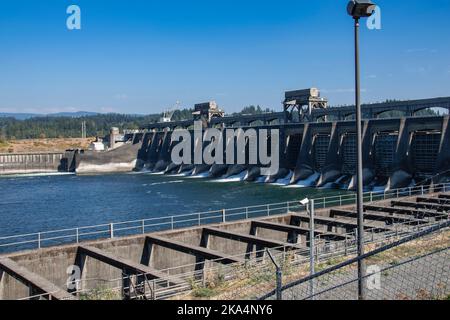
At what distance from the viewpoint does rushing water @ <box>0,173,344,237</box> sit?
39.3 m

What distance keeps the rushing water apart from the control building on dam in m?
4.89

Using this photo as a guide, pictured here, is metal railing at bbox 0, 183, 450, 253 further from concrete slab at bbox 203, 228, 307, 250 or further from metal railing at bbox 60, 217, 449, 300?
metal railing at bbox 60, 217, 449, 300

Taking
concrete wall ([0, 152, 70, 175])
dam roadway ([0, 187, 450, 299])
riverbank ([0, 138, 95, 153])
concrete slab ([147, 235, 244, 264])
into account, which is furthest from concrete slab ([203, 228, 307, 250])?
riverbank ([0, 138, 95, 153])

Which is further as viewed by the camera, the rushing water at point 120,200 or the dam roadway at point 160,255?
the rushing water at point 120,200

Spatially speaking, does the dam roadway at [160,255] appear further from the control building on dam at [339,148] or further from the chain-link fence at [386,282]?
the control building on dam at [339,148]

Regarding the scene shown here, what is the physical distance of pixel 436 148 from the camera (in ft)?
165

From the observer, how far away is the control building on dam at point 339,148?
50.2 m

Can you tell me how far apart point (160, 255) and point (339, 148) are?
44570mm

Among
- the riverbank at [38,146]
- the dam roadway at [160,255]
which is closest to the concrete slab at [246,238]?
the dam roadway at [160,255]

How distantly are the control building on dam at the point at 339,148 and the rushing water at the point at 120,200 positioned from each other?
489 cm

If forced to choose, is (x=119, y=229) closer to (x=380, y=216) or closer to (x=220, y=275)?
(x=220, y=275)

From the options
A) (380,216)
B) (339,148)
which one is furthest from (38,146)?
(380,216)

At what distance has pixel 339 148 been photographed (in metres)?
59.0
